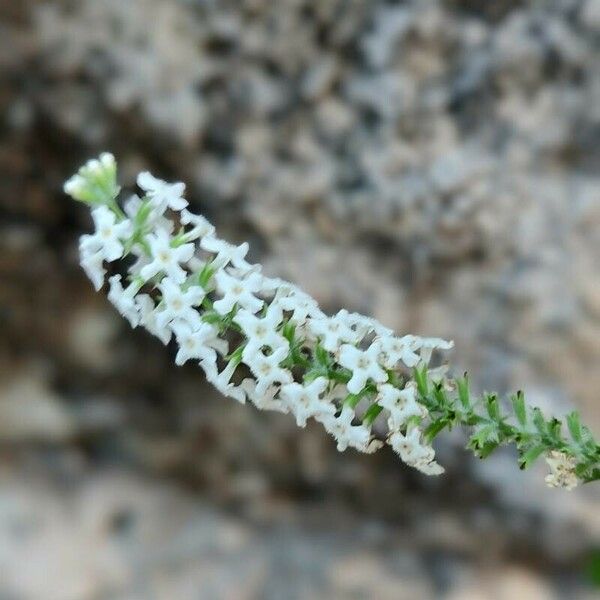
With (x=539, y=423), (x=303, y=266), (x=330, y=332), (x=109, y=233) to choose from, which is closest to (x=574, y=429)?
(x=539, y=423)

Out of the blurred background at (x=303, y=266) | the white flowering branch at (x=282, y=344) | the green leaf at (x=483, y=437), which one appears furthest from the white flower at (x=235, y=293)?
the blurred background at (x=303, y=266)

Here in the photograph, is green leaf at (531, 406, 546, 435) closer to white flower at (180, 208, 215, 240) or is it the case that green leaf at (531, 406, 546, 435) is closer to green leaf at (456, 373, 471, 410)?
green leaf at (456, 373, 471, 410)

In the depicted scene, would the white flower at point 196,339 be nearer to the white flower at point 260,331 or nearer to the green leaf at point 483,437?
the white flower at point 260,331

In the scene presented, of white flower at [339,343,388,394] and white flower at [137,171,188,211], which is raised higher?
white flower at [137,171,188,211]

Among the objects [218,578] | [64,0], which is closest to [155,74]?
[64,0]

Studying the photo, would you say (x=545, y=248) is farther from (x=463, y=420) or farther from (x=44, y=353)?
(x=44, y=353)

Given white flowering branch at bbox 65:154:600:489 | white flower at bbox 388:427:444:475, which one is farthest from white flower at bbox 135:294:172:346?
white flower at bbox 388:427:444:475

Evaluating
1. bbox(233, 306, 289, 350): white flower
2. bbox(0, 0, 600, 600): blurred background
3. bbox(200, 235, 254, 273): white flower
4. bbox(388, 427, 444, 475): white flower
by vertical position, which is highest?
bbox(0, 0, 600, 600): blurred background
